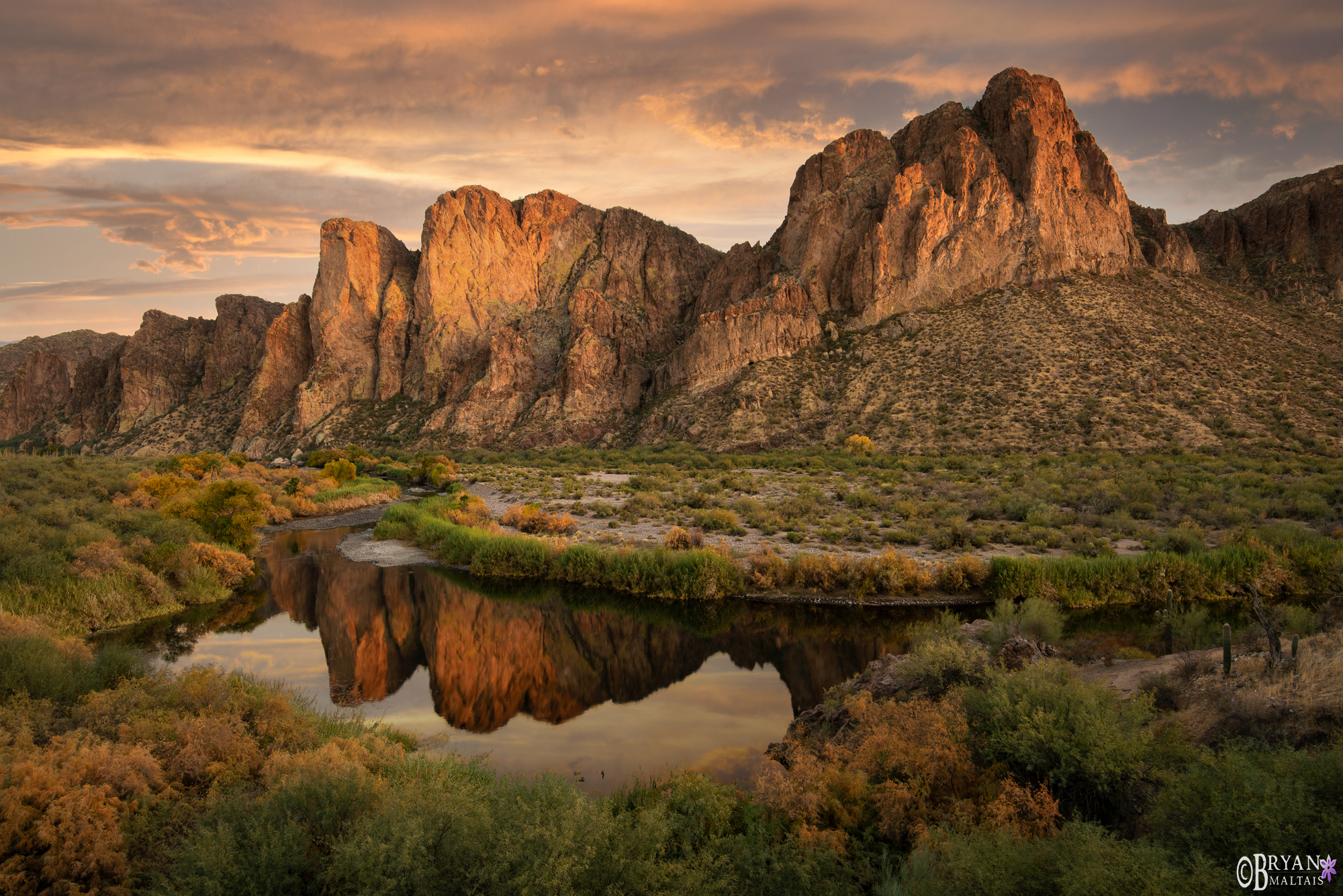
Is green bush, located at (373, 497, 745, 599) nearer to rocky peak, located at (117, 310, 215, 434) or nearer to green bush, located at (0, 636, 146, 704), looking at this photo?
green bush, located at (0, 636, 146, 704)

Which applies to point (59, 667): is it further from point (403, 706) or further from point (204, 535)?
point (204, 535)

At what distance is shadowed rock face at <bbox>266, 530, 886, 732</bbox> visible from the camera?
14.1 metres

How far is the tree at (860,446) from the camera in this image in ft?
172

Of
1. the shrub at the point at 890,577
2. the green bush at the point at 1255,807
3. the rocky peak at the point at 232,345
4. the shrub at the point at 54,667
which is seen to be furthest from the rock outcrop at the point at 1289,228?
the rocky peak at the point at 232,345

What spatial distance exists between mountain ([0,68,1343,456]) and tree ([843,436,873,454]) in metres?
3.74

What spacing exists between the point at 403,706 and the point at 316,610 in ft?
29.1

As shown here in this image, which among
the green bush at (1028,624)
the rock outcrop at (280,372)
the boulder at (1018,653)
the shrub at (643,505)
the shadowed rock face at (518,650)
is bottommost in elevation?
the shadowed rock face at (518,650)

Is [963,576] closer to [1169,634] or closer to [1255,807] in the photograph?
[1169,634]

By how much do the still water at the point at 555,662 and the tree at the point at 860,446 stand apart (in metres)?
35.9

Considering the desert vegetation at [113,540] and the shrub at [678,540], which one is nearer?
the desert vegetation at [113,540]

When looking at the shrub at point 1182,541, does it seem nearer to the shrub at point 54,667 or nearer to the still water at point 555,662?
the still water at point 555,662

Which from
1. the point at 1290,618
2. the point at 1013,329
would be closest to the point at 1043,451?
the point at 1013,329

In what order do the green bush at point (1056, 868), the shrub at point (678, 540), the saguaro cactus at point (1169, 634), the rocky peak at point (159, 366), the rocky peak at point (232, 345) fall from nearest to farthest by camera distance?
the green bush at point (1056, 868) < the saguaro cactus at point (1169, 634) < the shrub at point (678, 540) < the rocky peak at point (159, 366) < the rocky peak at point (232, 345)

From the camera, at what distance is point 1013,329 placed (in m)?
59.4
